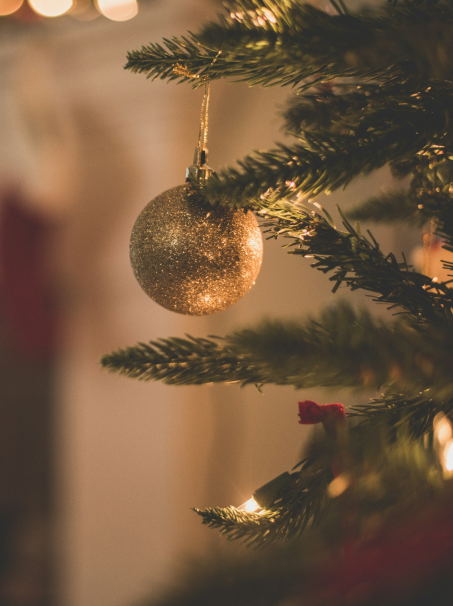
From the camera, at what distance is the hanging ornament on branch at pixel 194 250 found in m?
0.35

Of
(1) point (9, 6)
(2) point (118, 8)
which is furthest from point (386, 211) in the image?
(1) point (9, 6)

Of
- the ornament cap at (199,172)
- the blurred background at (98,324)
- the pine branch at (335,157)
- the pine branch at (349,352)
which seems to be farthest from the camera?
the blurred background at (98,324)

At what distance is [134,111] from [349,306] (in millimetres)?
1427

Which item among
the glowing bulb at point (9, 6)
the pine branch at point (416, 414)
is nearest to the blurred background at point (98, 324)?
the glowing bulb at point (9, 6)

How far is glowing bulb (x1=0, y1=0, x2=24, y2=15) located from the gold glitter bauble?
4.07ft

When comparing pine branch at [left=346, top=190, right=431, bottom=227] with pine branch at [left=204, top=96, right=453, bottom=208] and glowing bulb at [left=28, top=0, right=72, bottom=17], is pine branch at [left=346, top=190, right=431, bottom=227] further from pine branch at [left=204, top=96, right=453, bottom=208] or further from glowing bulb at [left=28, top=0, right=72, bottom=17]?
glowing bulb at [left=28, top=0, right=72, bottom=17]

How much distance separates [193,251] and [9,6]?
1326 millimetres

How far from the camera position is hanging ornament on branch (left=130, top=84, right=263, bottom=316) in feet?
1.16

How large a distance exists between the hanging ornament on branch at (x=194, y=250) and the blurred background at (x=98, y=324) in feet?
2.76

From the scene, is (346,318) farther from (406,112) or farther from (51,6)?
(51,6)

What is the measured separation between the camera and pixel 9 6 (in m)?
1.25

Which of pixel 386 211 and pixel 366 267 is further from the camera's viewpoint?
pixel 386 211

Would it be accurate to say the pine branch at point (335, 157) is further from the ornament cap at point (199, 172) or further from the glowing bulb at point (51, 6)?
the glowing bulb at point (51, 6)

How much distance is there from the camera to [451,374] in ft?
0.55
